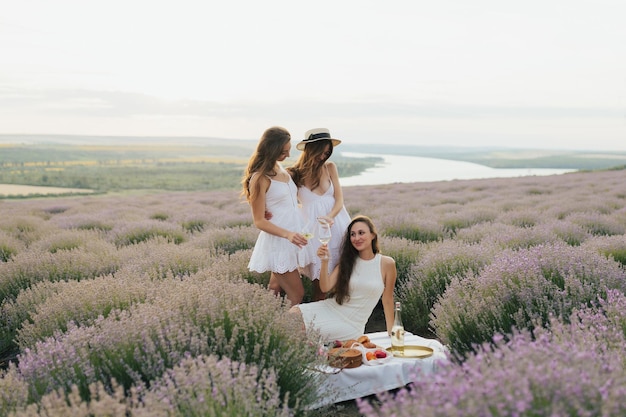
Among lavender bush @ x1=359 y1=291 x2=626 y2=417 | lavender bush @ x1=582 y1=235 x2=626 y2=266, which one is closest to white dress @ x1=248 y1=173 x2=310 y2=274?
lavender bush @ x1=359 y1=291 x2=626 y2=417

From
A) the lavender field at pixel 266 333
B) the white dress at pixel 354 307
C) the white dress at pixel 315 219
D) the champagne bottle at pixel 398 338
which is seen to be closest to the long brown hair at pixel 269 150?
the white dress at pixel 315 219

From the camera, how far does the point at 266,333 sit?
122 inches

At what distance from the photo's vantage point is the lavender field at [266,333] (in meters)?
1.77

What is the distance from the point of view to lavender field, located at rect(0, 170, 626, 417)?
69.7 inches

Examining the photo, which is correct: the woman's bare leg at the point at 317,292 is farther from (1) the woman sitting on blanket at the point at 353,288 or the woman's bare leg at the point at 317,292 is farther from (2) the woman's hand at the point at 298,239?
(2) the woman's hand at the point at 298,239

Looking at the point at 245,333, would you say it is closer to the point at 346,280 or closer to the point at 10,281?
the point at 346,280

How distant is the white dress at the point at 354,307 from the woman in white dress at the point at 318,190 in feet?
1.24

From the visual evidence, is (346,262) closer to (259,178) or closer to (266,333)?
(259,178)

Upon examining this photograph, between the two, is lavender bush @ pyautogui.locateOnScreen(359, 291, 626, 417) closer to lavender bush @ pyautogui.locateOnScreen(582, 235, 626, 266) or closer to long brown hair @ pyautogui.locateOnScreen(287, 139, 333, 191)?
long brown hair @ pyautogui.locateOnScreen(287, 139, 333, 191)

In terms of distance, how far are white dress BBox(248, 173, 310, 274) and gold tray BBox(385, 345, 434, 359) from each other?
1.19 metres

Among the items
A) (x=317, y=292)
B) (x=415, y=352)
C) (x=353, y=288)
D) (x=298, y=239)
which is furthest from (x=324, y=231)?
(x=415, y=352)

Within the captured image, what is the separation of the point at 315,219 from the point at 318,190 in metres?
0.31

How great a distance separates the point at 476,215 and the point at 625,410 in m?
8.72

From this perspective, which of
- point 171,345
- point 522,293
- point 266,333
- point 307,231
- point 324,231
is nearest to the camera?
point 171,345
